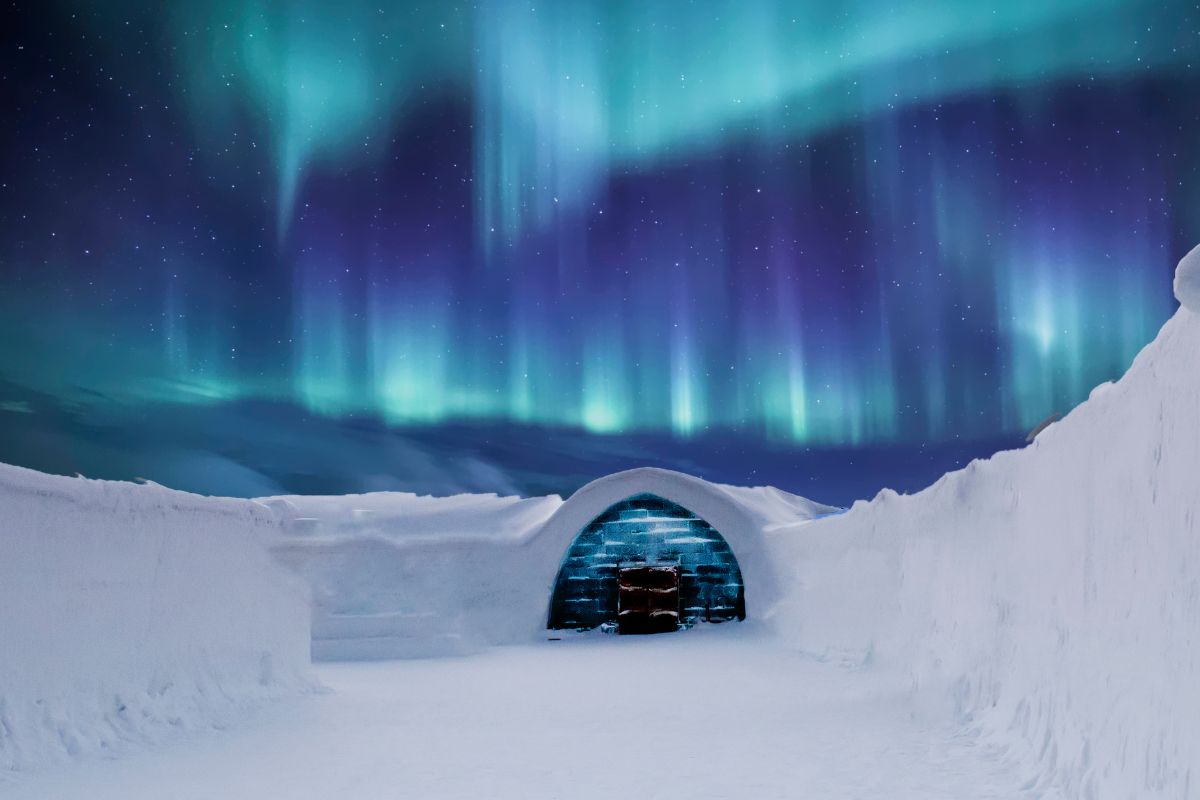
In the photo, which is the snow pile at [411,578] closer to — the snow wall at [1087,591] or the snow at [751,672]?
the snow at [751,672]

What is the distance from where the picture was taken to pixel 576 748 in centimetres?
594

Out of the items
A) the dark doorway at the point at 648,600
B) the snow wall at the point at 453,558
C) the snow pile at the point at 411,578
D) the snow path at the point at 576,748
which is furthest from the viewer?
the dark doorway at the point at 648,600

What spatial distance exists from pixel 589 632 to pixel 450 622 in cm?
278

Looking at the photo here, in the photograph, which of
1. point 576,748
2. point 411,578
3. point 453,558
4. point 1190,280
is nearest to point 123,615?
point 576,748

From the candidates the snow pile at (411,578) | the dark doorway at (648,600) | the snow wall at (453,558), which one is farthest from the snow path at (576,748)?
the dark doorway at (648,600)

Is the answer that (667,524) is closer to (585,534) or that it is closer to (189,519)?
(585,534)

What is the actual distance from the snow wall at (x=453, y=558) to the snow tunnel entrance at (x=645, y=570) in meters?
0.43

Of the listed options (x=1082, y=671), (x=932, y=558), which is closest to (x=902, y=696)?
(x=932, y=558)

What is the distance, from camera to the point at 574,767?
5.39 meters

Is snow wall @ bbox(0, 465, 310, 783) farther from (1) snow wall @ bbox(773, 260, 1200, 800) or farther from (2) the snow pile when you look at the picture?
(1) snow wall @ bbox(773, 260, 1200, 800)

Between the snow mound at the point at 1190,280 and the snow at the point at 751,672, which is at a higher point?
the snow mound at the point at 1190,280

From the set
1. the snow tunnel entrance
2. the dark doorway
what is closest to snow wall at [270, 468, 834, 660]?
the snow tunnel entrance

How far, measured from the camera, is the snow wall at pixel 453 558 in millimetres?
13297

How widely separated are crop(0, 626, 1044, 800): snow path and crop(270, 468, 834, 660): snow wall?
3.85 meters
